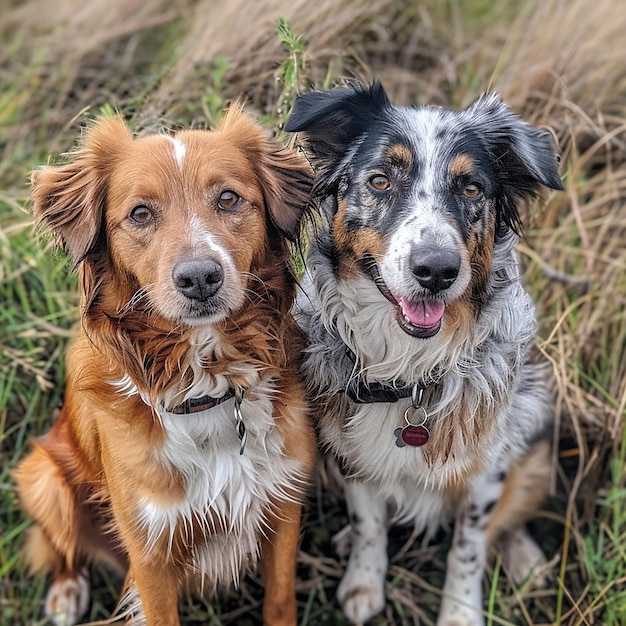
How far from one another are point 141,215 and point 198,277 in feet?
1.11

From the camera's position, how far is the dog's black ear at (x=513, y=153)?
9.19 feet

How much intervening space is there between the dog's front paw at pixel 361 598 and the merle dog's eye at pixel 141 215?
1.98m

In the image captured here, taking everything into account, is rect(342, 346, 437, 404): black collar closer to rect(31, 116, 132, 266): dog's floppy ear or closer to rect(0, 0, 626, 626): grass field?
rect(0, 0, 626, 626): grass field

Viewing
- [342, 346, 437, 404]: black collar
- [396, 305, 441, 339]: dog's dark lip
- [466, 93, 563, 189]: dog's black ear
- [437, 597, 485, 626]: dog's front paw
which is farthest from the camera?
[437, 597, 485, 626]: dog's front paw

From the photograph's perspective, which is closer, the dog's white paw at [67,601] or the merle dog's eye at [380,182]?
the merle dog's eye at [380,182]

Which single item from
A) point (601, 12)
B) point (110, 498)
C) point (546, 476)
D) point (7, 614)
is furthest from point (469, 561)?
point (601, 12)

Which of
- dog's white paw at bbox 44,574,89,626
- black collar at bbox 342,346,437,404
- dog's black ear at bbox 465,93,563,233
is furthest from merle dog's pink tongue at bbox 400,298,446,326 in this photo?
dog's white paw at bbox 44,574,89,626

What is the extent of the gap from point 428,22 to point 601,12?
1.17 m

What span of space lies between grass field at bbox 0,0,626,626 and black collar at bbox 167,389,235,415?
2.31 ft

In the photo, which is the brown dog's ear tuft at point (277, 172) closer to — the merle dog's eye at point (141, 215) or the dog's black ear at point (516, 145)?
the merle dog's eye at point (141, 215)

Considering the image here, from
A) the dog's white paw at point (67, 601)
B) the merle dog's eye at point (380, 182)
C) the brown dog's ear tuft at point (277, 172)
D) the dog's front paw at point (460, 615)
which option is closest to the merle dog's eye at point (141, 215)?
the brown dog's ear tuft at point (277, 172)

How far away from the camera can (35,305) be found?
13.3ft

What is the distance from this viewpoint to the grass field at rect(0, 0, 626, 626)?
12.1 ft

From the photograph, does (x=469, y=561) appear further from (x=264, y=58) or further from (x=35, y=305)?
(x=264, y=58)
